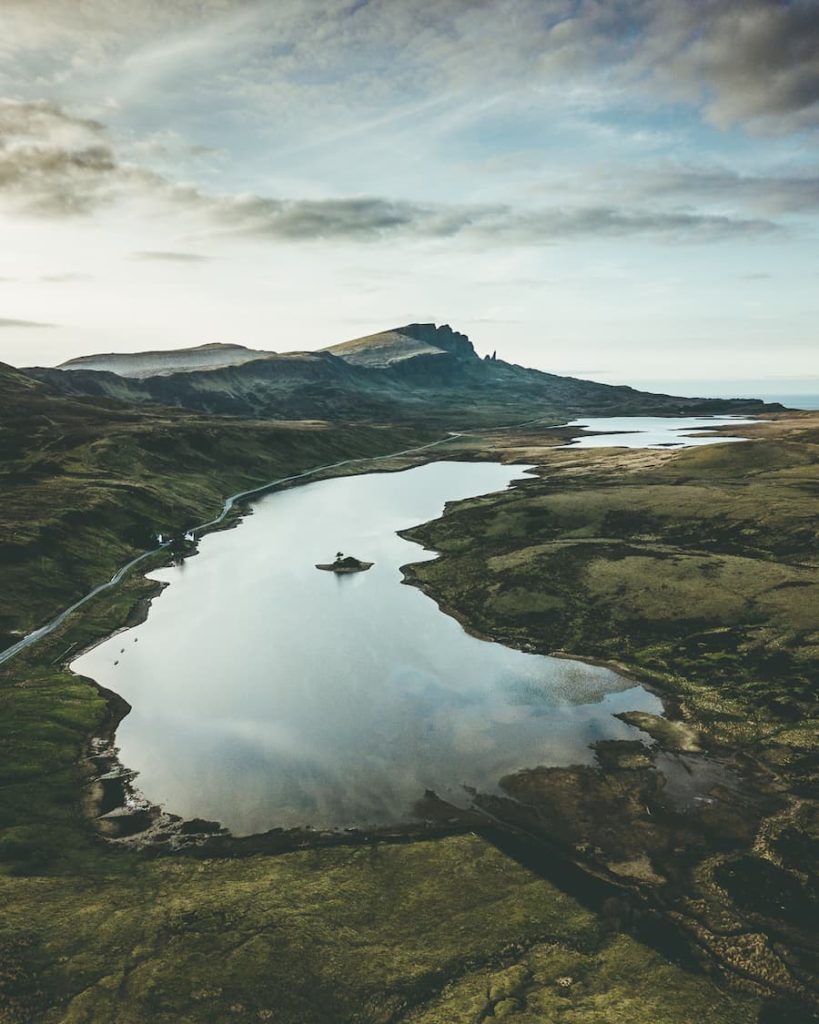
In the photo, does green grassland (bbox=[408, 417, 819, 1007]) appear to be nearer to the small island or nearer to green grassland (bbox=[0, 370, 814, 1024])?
green grassland (bbox=[0, 370, 814, 1024])

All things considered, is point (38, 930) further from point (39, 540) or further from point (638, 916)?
point (39, 540)

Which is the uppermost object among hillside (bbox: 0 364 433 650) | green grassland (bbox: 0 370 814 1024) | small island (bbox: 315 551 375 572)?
hillside (bbox: 0 364 433 650)

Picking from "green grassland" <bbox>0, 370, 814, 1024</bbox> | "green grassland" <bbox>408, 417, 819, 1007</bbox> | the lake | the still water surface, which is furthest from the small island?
"green grassland" <bbox>0, 370, 814, 1024</bbox>

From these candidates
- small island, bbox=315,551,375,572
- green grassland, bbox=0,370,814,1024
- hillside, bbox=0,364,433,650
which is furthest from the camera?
small island, bbox=315,551,375,572

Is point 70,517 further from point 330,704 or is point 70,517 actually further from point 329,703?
point 330,704

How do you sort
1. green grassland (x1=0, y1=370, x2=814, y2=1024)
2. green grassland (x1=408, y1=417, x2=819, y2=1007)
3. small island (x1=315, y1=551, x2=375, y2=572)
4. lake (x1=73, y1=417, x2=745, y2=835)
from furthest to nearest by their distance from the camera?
1. small island (x1=315, y1=551, x2=375, y2=572)
2. lake (x1=73, y1=417, x2=745, y2=835)
3. green grassland (x1=408, y1=417, x2=819, y2=1007)
4. green grassland (x1=0, y1=370, x2=814, y2=1024)

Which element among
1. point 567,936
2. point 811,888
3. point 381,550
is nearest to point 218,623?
point 381,550
